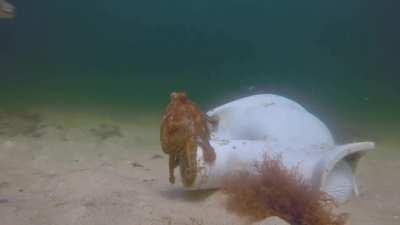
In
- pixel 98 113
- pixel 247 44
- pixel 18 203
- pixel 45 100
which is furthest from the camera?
pixel 247 44

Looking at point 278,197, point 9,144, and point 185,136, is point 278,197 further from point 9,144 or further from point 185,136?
point 9,144

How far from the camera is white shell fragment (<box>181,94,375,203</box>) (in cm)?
485

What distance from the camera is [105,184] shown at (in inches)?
198

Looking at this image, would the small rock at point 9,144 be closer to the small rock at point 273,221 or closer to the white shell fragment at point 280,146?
the white shell fragment at point 280,146

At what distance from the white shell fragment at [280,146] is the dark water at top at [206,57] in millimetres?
8534

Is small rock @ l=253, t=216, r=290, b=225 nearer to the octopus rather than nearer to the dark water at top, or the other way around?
the octopus

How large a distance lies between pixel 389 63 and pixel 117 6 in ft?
110

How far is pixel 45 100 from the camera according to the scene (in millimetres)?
13898

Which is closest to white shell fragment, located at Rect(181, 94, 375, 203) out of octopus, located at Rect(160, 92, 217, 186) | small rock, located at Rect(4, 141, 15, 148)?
octopus, located at Rect(160, 92, 217, 186)

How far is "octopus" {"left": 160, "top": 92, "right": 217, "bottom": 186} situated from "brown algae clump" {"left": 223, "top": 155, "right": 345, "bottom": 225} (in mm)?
506

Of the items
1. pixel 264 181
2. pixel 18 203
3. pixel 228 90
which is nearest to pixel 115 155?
pixel 18 203

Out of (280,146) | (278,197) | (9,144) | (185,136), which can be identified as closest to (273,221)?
(278,197)

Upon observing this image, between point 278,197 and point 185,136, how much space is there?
1263 mm

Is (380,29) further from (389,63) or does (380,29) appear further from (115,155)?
(115,155)
